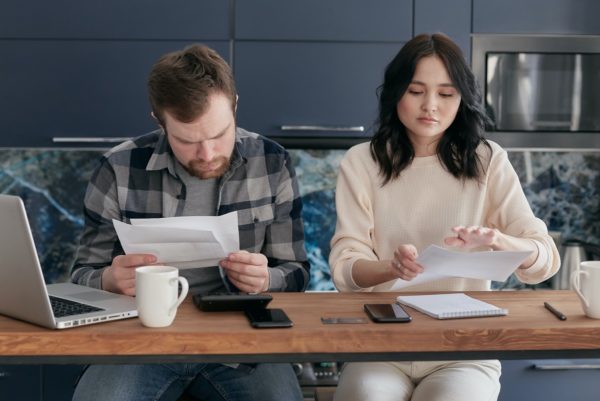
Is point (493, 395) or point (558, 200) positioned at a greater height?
point (558, 200)

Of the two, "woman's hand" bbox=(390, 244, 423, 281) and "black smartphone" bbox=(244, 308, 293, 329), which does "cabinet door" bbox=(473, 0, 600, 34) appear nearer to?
"woman's hand" bbox=(390, 244, 423, 281)

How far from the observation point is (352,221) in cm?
211

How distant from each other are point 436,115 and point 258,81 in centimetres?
104

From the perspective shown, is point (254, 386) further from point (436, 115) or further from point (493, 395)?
point (436, 115)

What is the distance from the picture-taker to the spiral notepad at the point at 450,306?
156cm

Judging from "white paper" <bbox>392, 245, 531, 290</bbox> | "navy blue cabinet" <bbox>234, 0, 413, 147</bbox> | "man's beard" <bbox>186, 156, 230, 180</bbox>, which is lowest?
"white paper" <bbox>392, 245, 531, 290</bbox>

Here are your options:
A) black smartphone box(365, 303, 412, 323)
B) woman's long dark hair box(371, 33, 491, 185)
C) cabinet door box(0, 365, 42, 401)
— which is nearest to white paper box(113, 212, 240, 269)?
black smartphone box(365, 303, 412, 323)

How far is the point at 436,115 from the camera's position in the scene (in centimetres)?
205

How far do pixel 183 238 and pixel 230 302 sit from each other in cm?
18

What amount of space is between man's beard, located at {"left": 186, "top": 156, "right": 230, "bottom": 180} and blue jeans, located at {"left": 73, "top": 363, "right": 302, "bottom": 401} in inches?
18.5

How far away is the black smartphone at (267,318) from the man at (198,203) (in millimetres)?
186

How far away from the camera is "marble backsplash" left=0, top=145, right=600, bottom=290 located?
315 centimetres

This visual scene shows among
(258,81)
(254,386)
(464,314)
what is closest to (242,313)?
(254,386)

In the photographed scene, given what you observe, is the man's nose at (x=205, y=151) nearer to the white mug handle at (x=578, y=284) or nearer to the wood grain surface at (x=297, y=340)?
the wood grain surface at (x=297, y=340)
